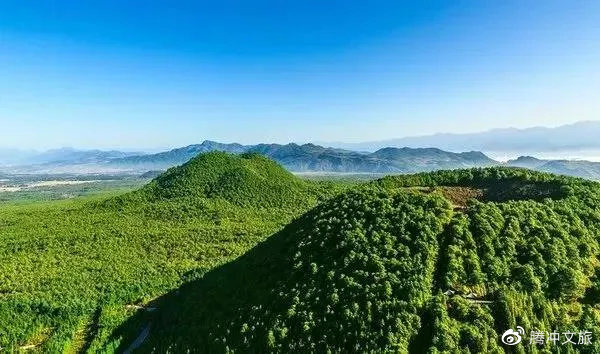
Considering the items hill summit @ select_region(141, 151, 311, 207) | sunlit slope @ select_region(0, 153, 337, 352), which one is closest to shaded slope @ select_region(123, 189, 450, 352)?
sunlit slope @ select_region(0, 153, 337, 352)

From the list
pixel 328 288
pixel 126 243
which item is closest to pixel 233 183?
pixel 126 243

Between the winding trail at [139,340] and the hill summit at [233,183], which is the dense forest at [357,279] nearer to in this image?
the winding trail at [139,340]

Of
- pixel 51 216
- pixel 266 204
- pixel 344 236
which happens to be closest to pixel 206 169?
pixel 266 204

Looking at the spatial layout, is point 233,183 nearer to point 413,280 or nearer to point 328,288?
point 328,288

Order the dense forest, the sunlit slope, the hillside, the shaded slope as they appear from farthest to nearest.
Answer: the sunlit slope → the shaded slope → the dense forest → the hillside

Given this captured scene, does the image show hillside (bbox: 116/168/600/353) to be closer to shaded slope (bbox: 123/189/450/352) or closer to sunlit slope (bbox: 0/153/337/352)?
shaded slope (bbox: 123/189/450/352)
